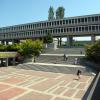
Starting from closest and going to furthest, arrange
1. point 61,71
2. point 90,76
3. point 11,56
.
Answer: point 90,76 → point 61,71 → point 11,56

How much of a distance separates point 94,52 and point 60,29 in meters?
40.6

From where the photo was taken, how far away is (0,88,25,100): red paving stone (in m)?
21.2

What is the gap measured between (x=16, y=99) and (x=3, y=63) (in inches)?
1230

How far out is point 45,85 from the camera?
2738cm

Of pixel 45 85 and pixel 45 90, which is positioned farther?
pixel 45 85

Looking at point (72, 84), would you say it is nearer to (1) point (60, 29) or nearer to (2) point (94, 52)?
(2) point (94, 52)

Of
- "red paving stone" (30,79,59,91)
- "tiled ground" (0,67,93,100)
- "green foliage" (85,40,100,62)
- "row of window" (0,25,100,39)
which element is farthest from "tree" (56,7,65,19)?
"red paving stone" (30,79,59,91)

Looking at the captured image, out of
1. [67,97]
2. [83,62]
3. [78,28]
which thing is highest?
[78,28]

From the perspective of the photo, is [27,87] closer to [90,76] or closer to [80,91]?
[80,91]

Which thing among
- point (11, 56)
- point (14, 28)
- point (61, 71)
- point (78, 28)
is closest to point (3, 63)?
point (11, 56)

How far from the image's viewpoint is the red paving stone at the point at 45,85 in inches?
1007

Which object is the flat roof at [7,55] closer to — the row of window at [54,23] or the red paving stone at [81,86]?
the red paving stone at [81,86]

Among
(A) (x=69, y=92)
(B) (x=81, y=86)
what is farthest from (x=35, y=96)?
(B) (x=81, y=86)

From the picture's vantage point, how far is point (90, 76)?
110 feet
